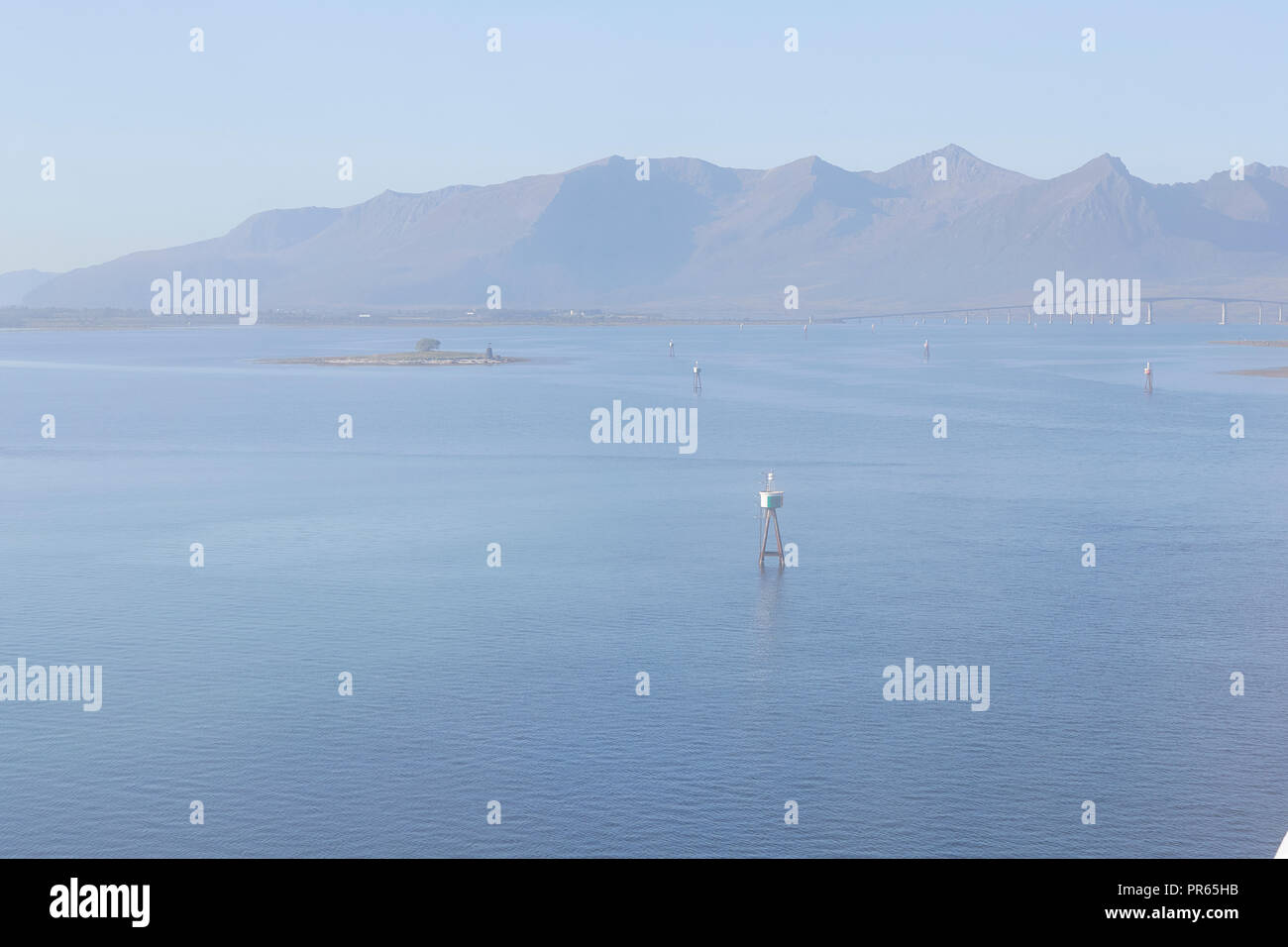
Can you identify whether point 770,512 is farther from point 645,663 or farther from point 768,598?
point 645,663

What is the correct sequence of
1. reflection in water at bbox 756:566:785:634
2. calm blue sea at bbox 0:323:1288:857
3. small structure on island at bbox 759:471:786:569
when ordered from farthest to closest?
small structure on island at bbox 759:471:786:569
reflection in water at bbox 756:566:785:634
calm blue sea at bbox 0:323:1288:857

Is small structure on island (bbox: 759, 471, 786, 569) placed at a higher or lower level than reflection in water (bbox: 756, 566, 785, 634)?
higher

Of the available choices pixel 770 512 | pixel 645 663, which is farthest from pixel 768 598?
pixel 645 663

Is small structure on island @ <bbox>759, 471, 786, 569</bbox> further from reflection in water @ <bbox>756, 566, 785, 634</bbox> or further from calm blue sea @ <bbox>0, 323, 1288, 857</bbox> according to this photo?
calm blue sea @ <bbox>0, 323, 1288, 857</bbox>

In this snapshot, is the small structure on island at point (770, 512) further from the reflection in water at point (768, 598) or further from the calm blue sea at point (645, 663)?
the calm blue sea at point (645, 663)

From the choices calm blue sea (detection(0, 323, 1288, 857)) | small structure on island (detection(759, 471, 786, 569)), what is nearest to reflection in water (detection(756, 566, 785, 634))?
calm blue sea (detection(0, 323, 1288, 857))

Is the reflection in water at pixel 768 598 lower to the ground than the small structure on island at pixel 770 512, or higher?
lower

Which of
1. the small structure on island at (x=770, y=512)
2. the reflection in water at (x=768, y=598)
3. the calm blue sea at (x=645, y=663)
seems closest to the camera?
the calm blue sea at (x=645, y=663)

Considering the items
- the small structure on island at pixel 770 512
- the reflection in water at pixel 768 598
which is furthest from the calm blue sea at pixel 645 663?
the small structure on island at pixel 770 512
